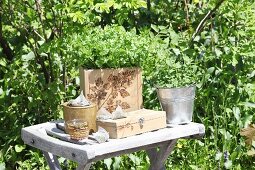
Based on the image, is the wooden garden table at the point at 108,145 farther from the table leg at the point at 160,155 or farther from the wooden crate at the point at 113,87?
the wooden crate at the point at 113,87

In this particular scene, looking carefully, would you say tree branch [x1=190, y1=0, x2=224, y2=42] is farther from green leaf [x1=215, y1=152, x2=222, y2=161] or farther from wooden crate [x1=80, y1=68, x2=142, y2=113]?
wooden crate [x1=80, y1=68, x2=142, y2=113]

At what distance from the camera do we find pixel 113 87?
9.84ft

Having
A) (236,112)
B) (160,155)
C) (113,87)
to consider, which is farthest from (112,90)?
(236,112)

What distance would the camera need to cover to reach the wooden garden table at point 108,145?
271 centimetres

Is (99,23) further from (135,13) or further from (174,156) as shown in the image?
(174,156)

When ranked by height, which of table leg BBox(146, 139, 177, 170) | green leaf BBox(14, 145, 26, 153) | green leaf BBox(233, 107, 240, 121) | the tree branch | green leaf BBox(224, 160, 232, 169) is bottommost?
green leaf BBox(224, 160, 232, 169)

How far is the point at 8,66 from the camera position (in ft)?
14.0

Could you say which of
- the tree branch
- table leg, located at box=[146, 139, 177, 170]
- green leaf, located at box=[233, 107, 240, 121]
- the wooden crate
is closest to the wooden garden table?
table leg, located at box=[146, 139, 177, 170]

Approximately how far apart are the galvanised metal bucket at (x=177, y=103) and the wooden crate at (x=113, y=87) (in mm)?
127

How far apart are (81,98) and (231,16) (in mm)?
1906

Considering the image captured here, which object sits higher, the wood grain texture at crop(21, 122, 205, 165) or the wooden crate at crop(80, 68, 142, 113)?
the wooden crate at crop(80, 68, 142, 113)

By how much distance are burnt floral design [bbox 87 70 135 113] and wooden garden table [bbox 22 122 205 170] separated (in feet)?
0.66

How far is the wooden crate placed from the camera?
9.63 ft

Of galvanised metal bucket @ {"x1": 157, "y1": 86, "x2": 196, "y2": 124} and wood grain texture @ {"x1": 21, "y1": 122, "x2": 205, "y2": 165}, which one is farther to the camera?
galvanised metal bucket @ {"x1": 157, "y1": 86, "x2": 196, "y2": 124}
